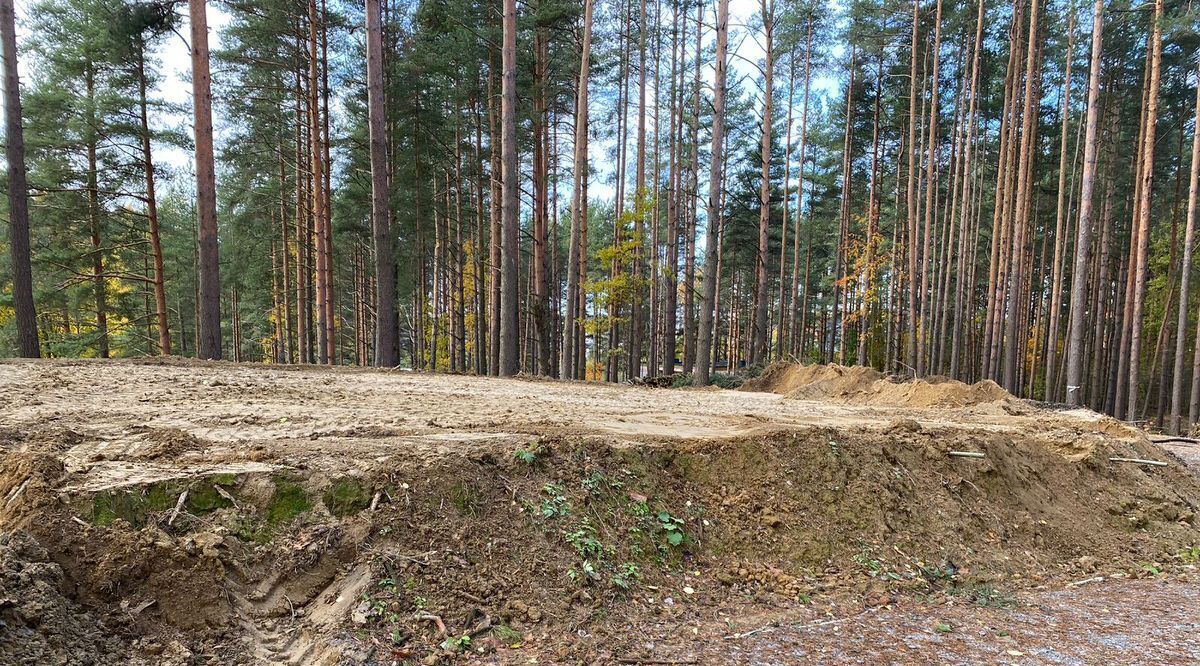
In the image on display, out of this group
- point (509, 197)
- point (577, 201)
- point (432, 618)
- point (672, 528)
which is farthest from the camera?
point (577, 201)

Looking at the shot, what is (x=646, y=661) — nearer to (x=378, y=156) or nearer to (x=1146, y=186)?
(x=378, y=156)

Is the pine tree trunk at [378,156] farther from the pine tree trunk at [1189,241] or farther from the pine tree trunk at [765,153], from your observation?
the pine tree trunk at [1189,241]

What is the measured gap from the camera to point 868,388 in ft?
35.7

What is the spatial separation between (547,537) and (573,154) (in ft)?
49.1

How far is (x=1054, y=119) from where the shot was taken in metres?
20.4

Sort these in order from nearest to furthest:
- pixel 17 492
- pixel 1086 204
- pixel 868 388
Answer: pixel 17 492 < pixel 868 388 < pixel 1086 204

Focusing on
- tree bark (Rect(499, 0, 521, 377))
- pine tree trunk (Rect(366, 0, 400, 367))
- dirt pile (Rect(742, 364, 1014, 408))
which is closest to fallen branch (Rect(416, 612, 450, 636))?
dirt pile (Rect(742, 364, 1014, 408))

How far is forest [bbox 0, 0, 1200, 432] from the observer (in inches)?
474

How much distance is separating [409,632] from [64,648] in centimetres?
127

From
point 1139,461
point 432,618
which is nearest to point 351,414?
point 432,618

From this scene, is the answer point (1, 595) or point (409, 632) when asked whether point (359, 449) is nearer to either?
point (409, 632)

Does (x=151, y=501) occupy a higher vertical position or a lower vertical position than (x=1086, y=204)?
lower

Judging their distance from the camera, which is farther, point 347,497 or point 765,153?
point 765,153

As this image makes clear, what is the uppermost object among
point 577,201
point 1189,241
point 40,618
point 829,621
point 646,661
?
point 577,201
